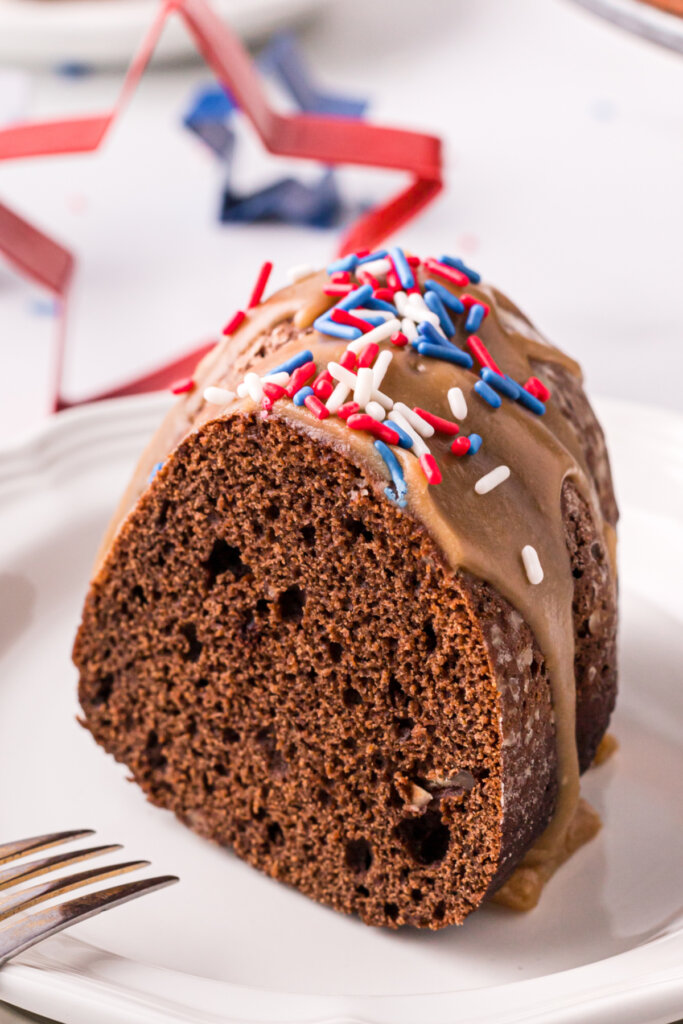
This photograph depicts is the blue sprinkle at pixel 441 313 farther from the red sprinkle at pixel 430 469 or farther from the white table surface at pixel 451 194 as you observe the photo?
the white table surface at pixel 451 194

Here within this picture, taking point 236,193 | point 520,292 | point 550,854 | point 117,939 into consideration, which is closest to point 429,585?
point 550,854

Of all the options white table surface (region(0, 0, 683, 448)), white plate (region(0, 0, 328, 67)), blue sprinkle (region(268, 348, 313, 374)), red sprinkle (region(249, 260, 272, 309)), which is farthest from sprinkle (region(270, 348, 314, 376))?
white plate (region(0, 0, 328, 67))

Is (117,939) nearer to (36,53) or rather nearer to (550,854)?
(550,854)

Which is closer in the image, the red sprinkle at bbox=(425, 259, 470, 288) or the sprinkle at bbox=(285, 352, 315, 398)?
the sprinkle at bbox=(285, 352, 315, 398)

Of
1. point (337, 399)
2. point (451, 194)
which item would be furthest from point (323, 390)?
point (451, 194)

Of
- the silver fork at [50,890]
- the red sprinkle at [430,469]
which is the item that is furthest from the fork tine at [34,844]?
the red sprinkle at [430,469]

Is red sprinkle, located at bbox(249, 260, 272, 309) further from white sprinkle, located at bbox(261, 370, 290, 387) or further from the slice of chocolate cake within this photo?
white sprinkle, located at bbox(261, 370, 290, 387)
